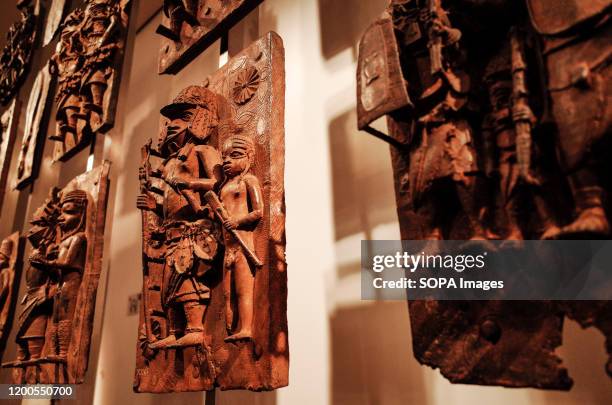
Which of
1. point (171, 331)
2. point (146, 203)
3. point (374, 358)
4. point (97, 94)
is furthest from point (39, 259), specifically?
point (374, 358)

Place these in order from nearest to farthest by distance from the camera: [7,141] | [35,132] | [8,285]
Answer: [8,285]
[35,132]
[7,141]

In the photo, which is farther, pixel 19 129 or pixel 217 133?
pixel 19 129

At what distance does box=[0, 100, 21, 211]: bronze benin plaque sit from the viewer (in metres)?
4.16

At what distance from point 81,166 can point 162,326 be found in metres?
1.76

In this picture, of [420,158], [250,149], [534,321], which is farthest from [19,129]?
[534,321]

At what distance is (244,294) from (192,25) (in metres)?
1.42

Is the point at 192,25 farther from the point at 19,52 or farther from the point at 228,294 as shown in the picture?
the point at 19,52

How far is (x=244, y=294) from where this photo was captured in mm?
1513

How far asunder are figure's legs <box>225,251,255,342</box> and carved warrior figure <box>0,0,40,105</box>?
3.85 meters

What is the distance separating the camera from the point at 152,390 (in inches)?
69.6

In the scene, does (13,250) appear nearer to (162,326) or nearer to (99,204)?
(99,204)

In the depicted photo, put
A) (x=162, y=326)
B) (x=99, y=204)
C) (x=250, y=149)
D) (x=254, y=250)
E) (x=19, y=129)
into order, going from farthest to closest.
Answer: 1. (x=19, y=129)
2. (x=99, y=204)
3. (x=162, y=326)
4. (x=250, y=149)
5. (x=254, y=250)

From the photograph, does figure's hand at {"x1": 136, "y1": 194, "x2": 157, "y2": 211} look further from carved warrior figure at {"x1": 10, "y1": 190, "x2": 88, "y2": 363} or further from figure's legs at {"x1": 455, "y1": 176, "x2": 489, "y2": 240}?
figure's legs at {"x1": 455, "y1": 176, "x2": 489, "y2": 240}

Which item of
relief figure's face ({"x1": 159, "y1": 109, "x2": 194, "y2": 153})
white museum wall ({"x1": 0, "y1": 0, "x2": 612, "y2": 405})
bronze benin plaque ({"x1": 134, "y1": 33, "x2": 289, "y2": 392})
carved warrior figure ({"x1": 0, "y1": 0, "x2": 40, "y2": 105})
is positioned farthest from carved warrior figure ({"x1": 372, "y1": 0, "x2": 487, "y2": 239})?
carved warrior figure ({"x1": 0, "y1": 0, "x2": 40, "y2": 105})
